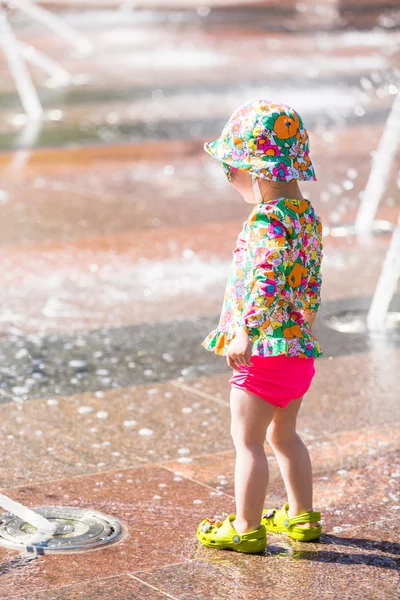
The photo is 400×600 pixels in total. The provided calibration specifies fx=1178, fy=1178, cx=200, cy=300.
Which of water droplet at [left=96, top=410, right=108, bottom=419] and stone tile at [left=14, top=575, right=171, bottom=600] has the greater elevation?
water droplet at [left=96, top=410, right=108, bottom=419]

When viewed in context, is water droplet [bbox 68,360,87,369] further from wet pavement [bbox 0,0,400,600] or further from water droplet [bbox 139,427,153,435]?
water droplet [bbox 139,427,153,435]

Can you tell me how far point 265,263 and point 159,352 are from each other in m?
2.29

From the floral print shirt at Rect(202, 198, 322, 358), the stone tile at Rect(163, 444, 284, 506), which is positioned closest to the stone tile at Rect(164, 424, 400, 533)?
the stone tile at Rect(163, 444, 284, 506)

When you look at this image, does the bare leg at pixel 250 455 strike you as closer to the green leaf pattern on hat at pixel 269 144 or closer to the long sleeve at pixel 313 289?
the long sleeve at pixel 313 289

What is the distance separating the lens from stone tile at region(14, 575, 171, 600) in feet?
10.5

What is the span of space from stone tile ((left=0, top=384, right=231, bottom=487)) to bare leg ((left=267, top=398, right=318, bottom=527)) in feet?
2.54

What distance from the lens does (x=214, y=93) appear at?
1355 centimetres

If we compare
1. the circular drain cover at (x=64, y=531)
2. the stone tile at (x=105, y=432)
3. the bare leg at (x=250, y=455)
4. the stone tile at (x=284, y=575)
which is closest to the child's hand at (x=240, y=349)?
the bare leg at (x=250, y=455)

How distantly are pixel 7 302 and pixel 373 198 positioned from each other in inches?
129

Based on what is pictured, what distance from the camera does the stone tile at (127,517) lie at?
11.0ft

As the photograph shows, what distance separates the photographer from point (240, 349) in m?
3.42

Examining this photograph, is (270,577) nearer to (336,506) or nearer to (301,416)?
(336,506)

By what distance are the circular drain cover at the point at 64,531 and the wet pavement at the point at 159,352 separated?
55 mm

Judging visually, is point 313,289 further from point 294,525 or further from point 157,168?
point 157,168
